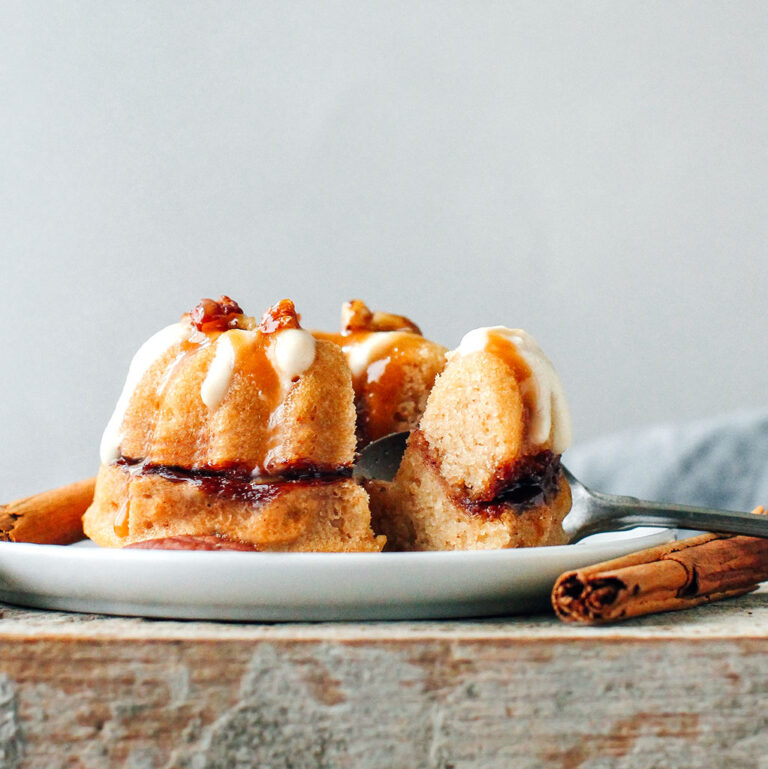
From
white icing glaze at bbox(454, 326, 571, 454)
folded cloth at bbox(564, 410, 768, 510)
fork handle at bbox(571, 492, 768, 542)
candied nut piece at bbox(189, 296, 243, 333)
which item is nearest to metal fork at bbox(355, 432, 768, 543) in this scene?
fork handle at bbox(571, 492, 768, 542)

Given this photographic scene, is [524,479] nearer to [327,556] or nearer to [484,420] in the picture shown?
[484,420]

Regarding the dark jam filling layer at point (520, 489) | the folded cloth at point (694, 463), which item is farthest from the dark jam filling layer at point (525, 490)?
the folded cloth at point (694, 463)

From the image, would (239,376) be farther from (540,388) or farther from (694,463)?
(694,463)

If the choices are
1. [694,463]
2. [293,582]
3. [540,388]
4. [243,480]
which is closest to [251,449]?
[243,480]

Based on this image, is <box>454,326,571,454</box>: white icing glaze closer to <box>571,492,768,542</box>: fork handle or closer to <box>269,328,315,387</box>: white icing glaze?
<box>571,492,768,542</box>: fork handle

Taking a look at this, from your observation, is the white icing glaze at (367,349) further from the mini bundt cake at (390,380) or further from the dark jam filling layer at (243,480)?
the dark jam filling layer at (243,480)

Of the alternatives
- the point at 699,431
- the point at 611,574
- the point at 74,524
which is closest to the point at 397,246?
the point at 699,431
